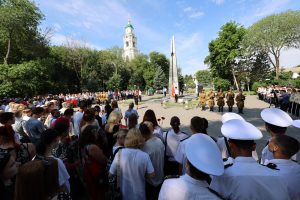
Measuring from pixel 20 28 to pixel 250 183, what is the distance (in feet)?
107

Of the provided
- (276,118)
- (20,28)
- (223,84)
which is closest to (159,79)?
(223,84)

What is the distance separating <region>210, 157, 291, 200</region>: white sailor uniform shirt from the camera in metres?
2.08

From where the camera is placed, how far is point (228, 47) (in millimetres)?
49844

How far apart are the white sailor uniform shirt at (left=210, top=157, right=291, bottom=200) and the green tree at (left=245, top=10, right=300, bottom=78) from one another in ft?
156

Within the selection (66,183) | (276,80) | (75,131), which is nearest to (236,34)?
(276,80)

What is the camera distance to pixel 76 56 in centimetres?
4616

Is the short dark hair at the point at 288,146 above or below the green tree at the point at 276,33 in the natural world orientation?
below

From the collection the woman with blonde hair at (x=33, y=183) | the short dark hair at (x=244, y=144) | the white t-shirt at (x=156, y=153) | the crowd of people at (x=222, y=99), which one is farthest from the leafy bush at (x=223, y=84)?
the woman with blonde hair at (x=33, y=183)

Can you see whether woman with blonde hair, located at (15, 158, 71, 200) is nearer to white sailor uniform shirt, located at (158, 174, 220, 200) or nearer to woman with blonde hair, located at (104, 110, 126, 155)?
white sailor uniform shirt, located at (158, 174, 220, 200)

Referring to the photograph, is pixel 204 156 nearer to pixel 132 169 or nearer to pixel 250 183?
pixel 250 183

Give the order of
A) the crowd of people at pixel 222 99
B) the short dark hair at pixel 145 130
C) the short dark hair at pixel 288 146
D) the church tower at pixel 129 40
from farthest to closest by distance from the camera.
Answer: the church tower at pixel 129 40 < the crowd of people at pixel 222 99 < the short dark hair at pixel 145 130 < the short dark hair at pixel 288 146

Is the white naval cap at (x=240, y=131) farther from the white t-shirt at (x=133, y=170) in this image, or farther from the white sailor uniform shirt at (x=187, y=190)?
the white t-shirt at (x=133, y=170)

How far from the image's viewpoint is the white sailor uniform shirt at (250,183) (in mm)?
2082

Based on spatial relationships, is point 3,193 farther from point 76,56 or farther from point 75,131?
point 76,56
